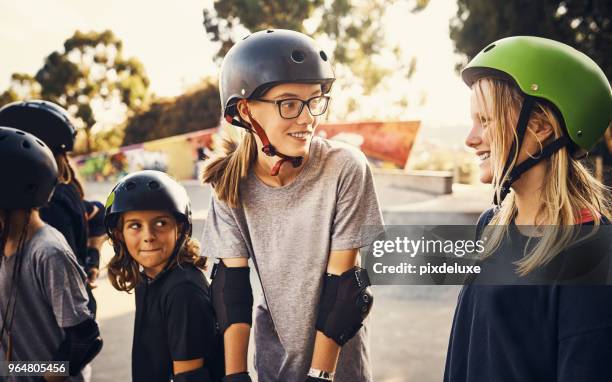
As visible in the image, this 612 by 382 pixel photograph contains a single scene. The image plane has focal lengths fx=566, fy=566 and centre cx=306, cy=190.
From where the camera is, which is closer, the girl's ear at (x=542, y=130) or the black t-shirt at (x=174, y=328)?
the girl's ear at (x=542, y=130)

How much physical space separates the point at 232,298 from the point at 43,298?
0.96 metres

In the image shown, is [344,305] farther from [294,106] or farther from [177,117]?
[177,117]

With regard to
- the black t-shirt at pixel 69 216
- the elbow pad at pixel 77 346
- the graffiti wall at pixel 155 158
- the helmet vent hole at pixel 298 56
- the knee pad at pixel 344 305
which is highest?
the graffiti wall at pixel 155 158

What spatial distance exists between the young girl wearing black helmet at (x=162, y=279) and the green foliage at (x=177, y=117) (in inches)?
1108

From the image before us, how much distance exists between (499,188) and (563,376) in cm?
64

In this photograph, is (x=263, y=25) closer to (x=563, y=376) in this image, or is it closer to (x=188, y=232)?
(x=188, y=232)

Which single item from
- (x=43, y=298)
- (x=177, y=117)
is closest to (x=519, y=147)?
(x=43, y=298)

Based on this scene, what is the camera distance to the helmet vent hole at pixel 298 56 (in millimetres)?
2277

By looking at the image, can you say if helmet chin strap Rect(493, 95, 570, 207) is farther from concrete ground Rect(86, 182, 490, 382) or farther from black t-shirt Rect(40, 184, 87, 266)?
concrete ground Rect(86, 182, 490, 382)

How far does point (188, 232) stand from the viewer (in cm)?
280

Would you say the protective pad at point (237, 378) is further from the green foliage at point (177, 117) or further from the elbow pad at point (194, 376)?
the green foliage at point (177, 117)

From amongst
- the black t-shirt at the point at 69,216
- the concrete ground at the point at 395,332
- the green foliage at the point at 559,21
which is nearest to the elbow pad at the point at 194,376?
the black t-shirt at the point at 69,216

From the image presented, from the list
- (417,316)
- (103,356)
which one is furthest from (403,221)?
(103,356)

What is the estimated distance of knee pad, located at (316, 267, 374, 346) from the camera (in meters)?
2.05
